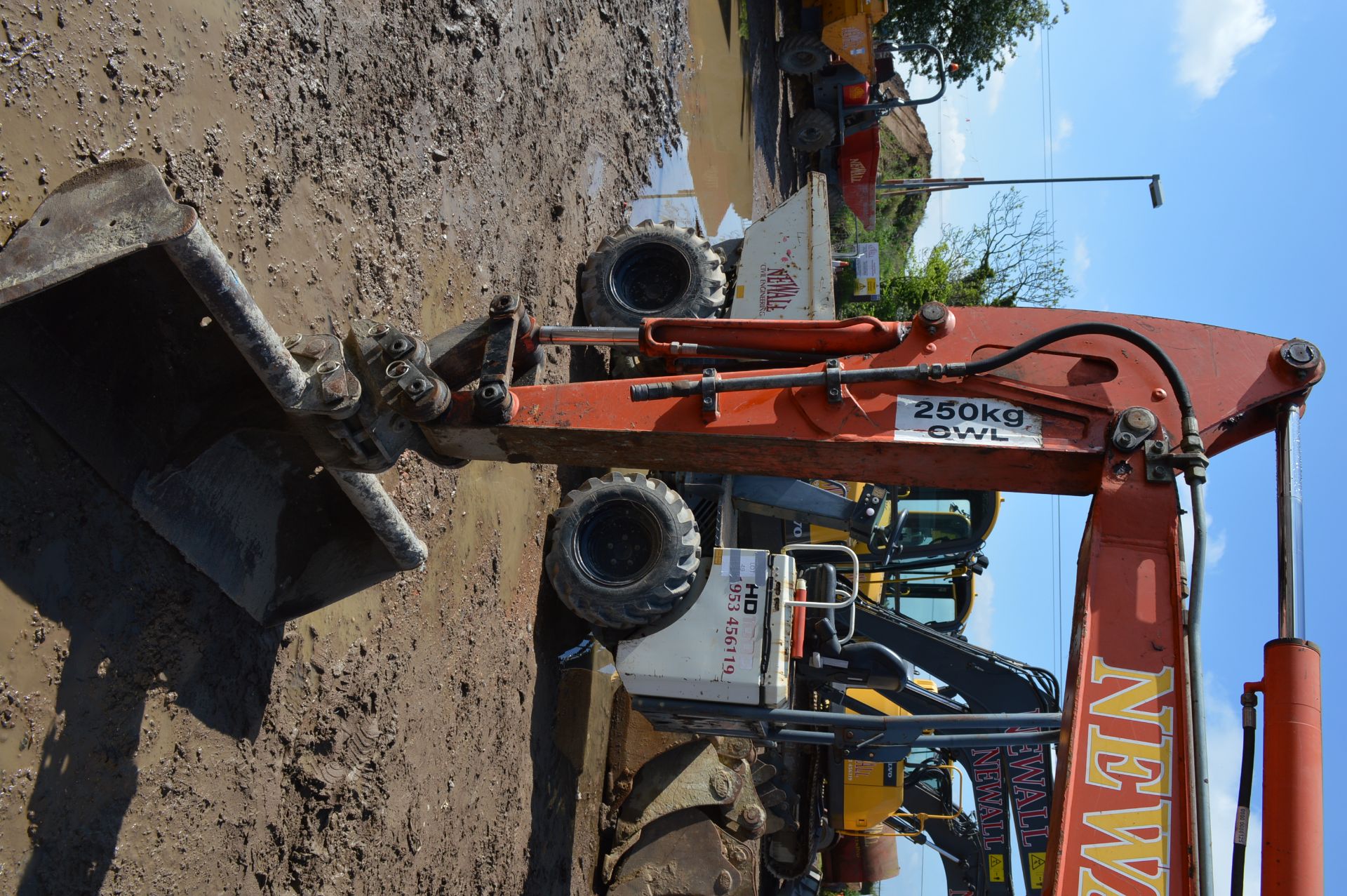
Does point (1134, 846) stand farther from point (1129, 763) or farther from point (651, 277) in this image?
point (651, 277)

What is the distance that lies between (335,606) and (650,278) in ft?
11.9

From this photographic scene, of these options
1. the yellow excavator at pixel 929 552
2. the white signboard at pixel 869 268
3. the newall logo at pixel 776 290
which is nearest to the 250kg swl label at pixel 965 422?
the newall logo at pixel 776 290

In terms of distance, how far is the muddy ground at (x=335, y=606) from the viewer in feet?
9.45

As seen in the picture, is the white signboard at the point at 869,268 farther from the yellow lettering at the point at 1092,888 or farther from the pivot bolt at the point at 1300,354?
the yellow lettering at the point at 1092,888

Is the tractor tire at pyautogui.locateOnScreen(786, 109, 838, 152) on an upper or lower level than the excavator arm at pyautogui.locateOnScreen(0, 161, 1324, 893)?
upper

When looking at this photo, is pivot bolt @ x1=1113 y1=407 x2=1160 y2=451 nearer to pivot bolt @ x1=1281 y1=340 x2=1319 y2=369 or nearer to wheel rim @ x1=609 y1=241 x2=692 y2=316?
pivot bolt @ x1=1281 y1=340 x2=1319 y2=369

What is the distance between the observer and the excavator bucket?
8.87 ft

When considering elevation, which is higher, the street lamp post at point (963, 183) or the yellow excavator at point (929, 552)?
the street lamp post at point (963, 183)

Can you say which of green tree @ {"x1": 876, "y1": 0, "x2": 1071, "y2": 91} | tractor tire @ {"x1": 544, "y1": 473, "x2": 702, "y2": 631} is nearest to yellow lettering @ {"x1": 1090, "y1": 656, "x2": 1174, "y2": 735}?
tractor tire @ {"x1": 544, "y1": 473, "x2": 702, "y2": 631}

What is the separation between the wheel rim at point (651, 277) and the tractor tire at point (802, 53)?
8721mm

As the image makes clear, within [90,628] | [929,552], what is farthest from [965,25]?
[90,628]

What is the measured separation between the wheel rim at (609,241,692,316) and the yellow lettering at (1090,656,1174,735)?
451cm

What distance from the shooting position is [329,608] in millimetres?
3996

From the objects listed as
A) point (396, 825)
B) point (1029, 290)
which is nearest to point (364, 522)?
point (396, 825)
